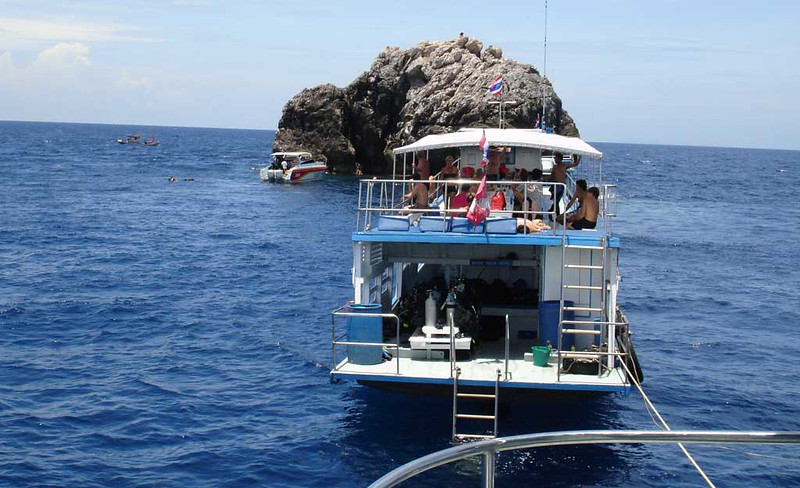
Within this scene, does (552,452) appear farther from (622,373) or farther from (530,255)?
(530,255)

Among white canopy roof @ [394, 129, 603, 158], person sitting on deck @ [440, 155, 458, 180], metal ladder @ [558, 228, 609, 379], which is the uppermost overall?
white canopy roof @ [394, 129, 603, 158]

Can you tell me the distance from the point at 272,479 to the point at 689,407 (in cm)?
998

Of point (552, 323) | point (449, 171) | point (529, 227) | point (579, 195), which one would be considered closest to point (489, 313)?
point (552, 323)

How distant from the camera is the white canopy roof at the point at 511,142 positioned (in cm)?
1817

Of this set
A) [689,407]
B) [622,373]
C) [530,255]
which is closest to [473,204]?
[530,255]

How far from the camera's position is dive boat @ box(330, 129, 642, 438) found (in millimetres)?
15570

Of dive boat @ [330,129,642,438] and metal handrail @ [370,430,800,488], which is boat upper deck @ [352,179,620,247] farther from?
metal handrail @ [370,430,800,488]

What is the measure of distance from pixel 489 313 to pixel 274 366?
21.6 ft

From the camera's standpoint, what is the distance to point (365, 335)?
1619cm

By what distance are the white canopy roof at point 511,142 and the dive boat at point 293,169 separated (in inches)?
2255

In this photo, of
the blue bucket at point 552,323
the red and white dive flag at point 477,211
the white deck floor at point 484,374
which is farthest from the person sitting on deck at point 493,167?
the white deck floor at point 484,374

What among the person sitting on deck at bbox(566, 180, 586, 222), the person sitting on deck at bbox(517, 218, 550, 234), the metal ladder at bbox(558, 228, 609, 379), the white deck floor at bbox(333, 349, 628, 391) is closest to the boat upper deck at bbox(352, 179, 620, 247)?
the person sitting on deck at bbox(517, 218, 550, 234)

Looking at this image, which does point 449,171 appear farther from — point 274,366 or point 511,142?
point 274,366

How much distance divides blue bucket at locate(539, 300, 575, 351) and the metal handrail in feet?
41.1
